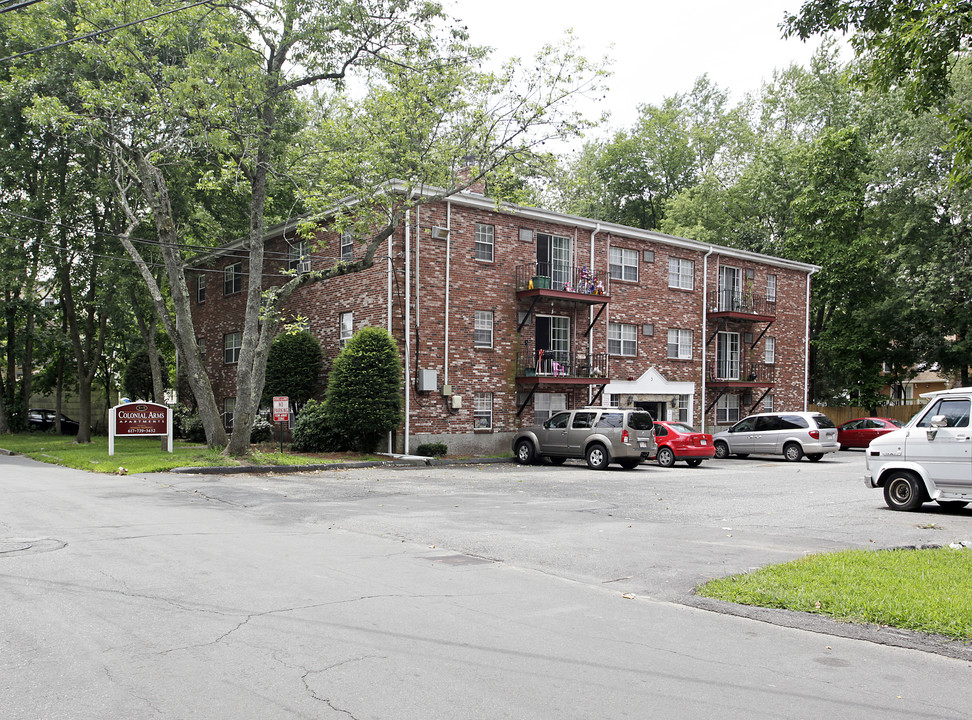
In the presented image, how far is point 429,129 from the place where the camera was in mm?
21969

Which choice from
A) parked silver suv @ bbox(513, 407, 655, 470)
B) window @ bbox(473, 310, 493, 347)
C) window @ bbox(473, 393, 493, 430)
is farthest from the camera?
window @ bbox(473, 310, 493, 347)

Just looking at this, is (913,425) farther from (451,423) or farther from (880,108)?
(880,108)

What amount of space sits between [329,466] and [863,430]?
958 inches

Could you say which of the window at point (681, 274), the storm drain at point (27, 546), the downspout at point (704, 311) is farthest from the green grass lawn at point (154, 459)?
the downspout at point (704, 311)

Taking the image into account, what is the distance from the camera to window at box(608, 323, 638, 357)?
3139cm

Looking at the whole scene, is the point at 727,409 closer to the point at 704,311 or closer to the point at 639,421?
the point at 704,311

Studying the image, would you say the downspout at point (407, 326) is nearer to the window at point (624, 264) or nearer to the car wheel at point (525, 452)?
the car wheel at point (525, 452)

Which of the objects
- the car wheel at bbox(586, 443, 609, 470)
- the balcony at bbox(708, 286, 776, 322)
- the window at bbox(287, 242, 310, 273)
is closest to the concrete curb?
the car wheel at bbox(586, 443, 609, 470)

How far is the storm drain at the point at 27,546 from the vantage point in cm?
878

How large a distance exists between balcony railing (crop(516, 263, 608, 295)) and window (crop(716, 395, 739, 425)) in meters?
8.97

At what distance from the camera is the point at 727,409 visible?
36062 millimetres

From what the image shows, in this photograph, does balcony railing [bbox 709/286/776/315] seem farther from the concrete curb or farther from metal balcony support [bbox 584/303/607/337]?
the concrete curb

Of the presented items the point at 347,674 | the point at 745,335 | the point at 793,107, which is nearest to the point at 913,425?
the point at 347,674

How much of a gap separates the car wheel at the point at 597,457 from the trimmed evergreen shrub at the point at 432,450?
15.1 ft
